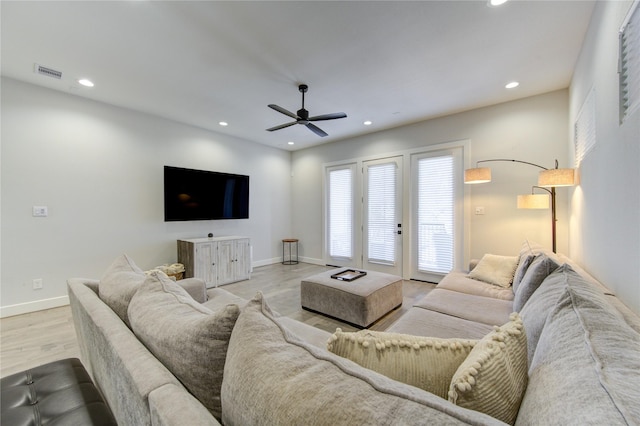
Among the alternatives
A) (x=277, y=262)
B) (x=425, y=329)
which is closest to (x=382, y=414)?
(x=425, y=329)

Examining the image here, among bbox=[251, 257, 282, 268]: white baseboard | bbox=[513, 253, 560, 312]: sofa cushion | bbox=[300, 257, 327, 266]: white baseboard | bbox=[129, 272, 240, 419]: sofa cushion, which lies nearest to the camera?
bbox=[129, 272, 240, 419]: sofa cushion

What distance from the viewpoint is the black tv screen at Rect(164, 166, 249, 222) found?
4.27 metres

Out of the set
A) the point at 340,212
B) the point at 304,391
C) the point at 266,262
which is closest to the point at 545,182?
the point at 304,391

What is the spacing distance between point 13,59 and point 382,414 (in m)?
4.40

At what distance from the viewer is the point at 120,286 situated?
1.38 meters

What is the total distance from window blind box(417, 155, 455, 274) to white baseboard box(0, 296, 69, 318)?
531 cm

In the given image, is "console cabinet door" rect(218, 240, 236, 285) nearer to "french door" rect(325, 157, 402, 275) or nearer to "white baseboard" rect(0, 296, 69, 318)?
"white baseboard" rect(0, 296, 69, 318)

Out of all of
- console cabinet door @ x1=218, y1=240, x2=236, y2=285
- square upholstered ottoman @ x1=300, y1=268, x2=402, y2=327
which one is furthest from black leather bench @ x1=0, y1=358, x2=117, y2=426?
console cabinet door @ x1=218, y1=240, x2=236, y2=285

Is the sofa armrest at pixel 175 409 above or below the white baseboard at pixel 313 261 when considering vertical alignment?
above

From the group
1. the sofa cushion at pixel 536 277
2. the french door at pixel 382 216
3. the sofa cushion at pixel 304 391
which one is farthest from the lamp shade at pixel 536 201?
the sofa cushion at pixel 304 391

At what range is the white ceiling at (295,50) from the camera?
6.70 feet

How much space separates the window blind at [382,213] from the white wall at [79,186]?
10.4 ft

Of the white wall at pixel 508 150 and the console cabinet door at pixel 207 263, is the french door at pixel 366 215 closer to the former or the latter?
the white wall at pixel 508 150

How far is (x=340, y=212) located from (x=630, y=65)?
14.7ft
